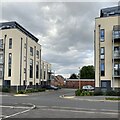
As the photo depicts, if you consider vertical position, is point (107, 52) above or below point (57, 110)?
above

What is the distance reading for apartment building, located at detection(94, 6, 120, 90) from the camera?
39938 millimetres

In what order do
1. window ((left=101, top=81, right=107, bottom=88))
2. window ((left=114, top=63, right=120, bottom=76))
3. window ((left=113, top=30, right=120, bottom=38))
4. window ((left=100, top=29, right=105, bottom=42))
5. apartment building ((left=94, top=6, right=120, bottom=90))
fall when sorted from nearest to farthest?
1. window ((left=113, top=30, right=120, bottom=38))
2. window ((left=114, top=63, right=120, bottom=76))
3. apartment building ((left=94, top=6, right=120, bottom=90))
4. window ((left=101, top=81, right=107, bottom=88))
5. window ((left=100, top=29, right=105, bottom=42))

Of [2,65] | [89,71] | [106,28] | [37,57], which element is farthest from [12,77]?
[89,71]

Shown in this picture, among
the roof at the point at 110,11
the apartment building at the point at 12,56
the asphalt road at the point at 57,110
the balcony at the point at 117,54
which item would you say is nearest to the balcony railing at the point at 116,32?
the balcony at the point at 117,54

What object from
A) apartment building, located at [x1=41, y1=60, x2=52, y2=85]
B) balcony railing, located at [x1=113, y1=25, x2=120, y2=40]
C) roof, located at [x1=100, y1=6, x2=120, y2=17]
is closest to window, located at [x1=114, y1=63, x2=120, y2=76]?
balcony railing, located at [x1=113, y1=25, x2=120, y2=40]

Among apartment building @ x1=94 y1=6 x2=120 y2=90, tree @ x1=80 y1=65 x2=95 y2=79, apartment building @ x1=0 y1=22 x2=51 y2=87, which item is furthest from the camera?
tree @ x1=80 y1=65 x2=95 y2=79

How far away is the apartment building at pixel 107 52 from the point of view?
39.9 m

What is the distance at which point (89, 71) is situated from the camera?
366ft

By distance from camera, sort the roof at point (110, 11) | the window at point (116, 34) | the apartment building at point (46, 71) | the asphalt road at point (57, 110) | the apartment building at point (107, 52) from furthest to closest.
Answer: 1. the apartment building at point (46, 71)
2. the roof at point (110, 11)
3. the apartment building at point (107, 52)
4. the window at point (116, 34)
5. the asphalt road at point (57, 110)

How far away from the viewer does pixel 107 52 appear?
40969 mm

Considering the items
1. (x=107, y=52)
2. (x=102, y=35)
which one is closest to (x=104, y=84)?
(x=107, y=52)

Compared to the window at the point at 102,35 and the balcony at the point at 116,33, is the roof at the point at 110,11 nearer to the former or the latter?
the window at the point at 102,35

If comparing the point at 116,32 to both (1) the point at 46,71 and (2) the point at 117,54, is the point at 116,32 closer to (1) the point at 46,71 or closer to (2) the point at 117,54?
(2) the point at 117,54

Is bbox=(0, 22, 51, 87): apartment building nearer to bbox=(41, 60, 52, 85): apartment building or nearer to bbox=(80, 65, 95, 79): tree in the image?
bbox=(41, 60, 52, 85): apartment building
